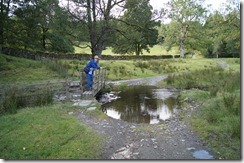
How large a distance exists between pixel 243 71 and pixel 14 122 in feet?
16.8

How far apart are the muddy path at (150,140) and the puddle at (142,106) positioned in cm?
56

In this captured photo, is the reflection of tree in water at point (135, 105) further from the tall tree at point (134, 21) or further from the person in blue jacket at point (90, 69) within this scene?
the tall tree at point (134, 21)

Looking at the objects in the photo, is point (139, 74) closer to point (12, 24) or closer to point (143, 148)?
point (12, 24)

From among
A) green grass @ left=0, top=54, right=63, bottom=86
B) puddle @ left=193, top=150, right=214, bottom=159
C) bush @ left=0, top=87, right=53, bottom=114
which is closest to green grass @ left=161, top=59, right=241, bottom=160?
puddle @ left=193, top=150, right=214, bottom=159

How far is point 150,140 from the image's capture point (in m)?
4.74

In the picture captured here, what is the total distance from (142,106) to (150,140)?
3.35 m

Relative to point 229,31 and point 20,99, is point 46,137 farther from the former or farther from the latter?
point 229,31

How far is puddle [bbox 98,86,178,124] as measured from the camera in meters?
6.73

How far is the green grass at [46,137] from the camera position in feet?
13.8

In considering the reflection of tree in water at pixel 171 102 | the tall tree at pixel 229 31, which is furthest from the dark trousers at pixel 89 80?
the tall tree at pixel 229 31

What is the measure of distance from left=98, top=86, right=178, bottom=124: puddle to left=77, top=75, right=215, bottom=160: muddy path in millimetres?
561

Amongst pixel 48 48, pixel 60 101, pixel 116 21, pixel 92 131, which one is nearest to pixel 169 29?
pixel 48 48

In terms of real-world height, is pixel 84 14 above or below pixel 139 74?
above

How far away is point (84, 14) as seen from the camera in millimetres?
14750
